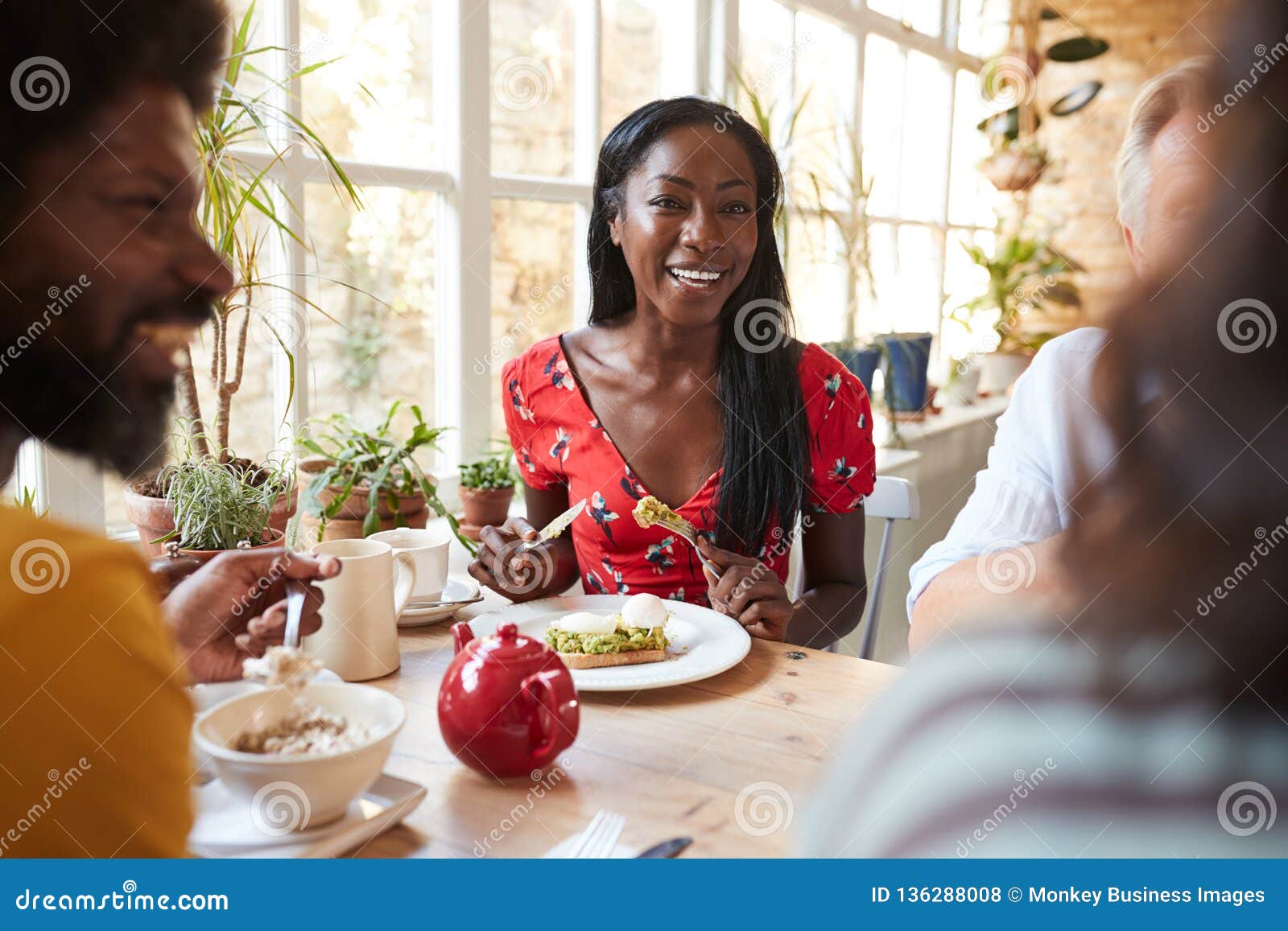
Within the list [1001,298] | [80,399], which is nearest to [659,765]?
[80,399]

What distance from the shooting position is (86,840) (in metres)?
0.47

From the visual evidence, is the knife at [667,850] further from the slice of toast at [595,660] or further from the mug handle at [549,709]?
the slice of toast at [595,660]

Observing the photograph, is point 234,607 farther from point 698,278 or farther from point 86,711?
point 698,278

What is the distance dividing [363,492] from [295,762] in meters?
0.84

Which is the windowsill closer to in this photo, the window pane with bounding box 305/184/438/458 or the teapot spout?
the window pane with bounding box 305/184/438/458

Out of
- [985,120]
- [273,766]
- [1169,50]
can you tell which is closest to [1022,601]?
[1169,50]

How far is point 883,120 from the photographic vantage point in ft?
9.93

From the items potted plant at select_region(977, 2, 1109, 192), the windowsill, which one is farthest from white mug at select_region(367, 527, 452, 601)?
the windowsill

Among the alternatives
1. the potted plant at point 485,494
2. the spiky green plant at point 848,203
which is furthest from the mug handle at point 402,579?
the spiky green plant at point 848,203

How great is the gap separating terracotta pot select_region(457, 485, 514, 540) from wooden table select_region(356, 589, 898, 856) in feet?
2.56

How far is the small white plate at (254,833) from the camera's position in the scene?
50 centimetres

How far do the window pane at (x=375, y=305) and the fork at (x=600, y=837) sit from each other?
1.22 meters

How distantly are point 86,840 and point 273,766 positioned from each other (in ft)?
0.29

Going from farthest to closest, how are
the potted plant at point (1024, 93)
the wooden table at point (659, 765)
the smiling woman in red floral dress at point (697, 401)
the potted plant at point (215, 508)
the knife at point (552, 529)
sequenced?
1. the smiling woman in red floral dress at point (697, 401)
2. the knife at point (552, 529)
3. the potted plant at point (215, 508)
4. the wooden table at point (659, 765)
5. the potted plant at point (1024, 93)
